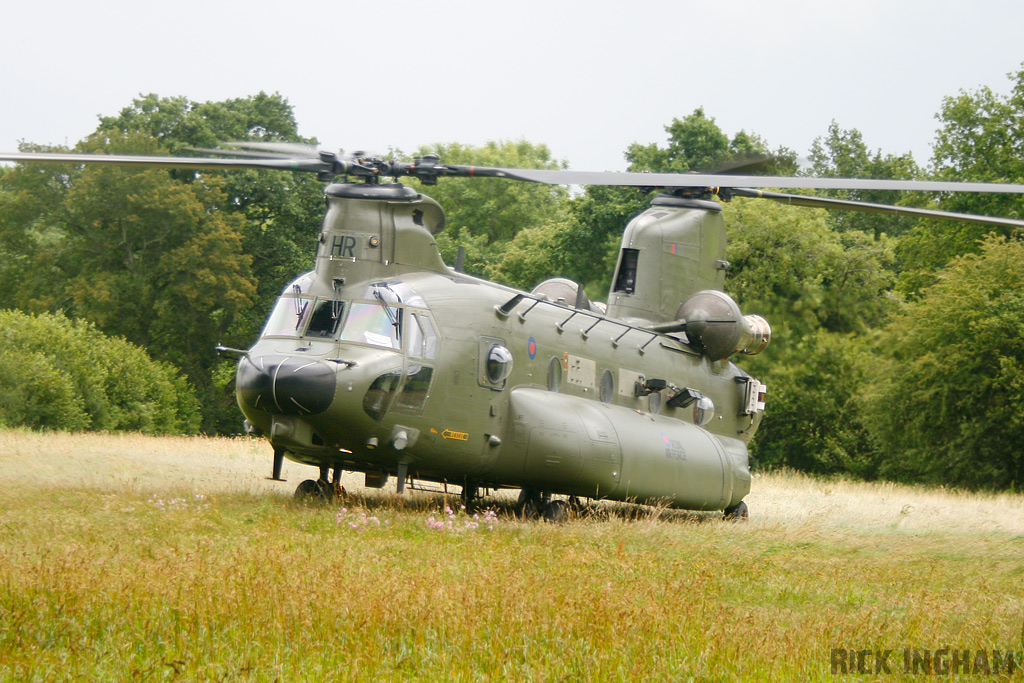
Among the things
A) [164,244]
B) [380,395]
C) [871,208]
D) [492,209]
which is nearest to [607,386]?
[871,208]

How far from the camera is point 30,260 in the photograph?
149 feet

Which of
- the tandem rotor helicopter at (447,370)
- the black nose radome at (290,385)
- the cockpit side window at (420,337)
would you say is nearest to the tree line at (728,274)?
the tandem rotor helicopter at (447,370)

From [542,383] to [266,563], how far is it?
7.00m

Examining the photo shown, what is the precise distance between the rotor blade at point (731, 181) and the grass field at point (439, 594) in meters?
4.28

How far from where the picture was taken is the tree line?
113ft

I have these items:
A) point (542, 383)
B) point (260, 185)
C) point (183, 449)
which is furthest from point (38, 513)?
point (260, 185)

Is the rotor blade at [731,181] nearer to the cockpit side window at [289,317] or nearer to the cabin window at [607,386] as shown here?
the cockpit side window at [289,317]

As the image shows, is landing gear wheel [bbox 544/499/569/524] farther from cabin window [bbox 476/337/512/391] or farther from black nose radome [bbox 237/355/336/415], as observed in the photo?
black nose radome [bbox 237/355/336/415]

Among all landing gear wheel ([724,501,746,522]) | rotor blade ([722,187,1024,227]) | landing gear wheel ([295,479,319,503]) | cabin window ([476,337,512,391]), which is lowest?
landing gear wheel ([724,501,746,522])

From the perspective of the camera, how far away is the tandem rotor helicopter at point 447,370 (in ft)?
42.9

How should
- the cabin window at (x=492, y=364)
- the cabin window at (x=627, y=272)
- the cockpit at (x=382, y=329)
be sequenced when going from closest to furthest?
1. the cockpit at (x=382, y=329)
2. the cabin window at (x=492, y=364)
3. the cabin window at (x=627, y=272)

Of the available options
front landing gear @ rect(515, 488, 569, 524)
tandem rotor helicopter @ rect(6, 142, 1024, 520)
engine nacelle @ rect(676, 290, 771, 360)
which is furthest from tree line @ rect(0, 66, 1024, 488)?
front landing gear @ rect(515, 488, 569, 524)

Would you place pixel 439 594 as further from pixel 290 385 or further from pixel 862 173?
pixel 862 173

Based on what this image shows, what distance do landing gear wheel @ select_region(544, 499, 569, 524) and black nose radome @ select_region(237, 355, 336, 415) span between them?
4045 millimetres
